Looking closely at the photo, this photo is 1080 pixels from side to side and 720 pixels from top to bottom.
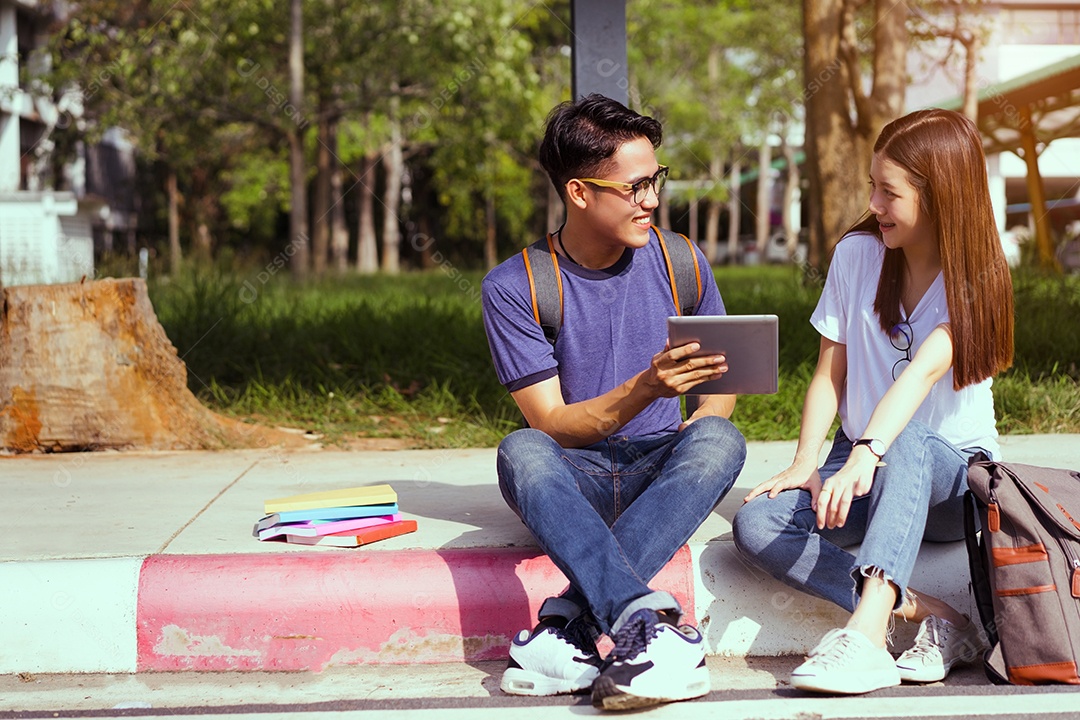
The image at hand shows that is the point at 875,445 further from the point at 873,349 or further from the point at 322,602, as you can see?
the point at 322,602

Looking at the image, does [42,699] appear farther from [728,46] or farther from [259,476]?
[728,46]

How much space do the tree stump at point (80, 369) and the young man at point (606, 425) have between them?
287 cm

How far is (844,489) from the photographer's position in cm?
296

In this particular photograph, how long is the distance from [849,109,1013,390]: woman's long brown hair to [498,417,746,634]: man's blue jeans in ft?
2.22

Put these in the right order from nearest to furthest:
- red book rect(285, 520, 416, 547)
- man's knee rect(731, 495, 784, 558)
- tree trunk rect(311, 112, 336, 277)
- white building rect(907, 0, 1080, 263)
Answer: man's knee rect(731, 495, 784, 558) → red book rect(285, 520, 416, 547) → tree trunk rect(311, 112, 336, 277) → white building rect(907, 0, 1080, 263)

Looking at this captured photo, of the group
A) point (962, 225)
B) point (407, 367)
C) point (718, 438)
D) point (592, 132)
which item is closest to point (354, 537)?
point (718, 438)

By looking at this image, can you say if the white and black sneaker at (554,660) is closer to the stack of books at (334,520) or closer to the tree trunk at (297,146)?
the stack of books at (334,520)

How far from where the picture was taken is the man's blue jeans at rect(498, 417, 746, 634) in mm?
2912

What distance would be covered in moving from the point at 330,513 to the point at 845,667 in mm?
1656

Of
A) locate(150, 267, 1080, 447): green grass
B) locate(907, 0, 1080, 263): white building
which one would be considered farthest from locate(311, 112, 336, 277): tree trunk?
locate(907, 0, 1080, 263): white building

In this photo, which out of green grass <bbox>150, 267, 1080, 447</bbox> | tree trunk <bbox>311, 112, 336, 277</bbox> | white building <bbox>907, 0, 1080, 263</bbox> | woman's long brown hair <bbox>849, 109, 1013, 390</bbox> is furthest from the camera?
white building <bbox>907, 0, 1080, 263</bbox>

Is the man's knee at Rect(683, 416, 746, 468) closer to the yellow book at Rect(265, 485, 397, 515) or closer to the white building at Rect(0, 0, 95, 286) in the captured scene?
the yellow book at Rect(265, 485, 397, 515)

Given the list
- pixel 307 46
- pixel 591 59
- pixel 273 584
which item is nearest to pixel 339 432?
pixel 591 59

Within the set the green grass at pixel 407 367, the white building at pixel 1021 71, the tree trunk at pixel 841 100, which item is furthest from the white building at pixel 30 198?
the white building at pixel 1021 71
